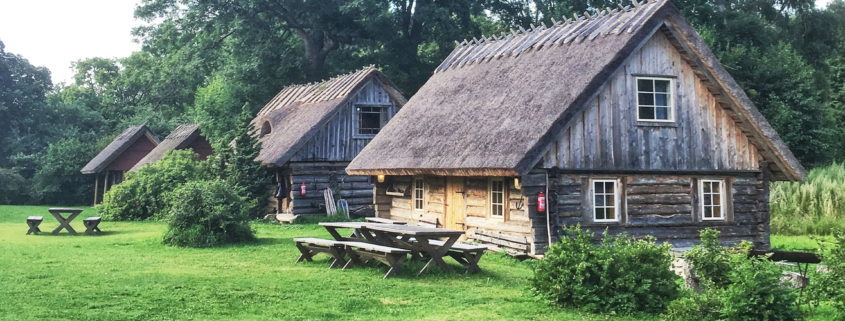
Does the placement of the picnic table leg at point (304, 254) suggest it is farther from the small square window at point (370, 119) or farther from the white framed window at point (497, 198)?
the small square window at point (370, 119)

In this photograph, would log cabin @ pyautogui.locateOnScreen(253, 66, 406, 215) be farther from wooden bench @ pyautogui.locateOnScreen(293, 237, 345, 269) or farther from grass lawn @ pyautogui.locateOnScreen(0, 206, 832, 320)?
wooden bench @ pyautogui.locateOnScreen(293, 237, 345, 269)

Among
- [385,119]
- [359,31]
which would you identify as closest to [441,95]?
[385,119]

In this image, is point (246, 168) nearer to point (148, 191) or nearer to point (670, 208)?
point (148, 191)

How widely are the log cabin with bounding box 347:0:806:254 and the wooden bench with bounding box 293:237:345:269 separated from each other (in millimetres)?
3405

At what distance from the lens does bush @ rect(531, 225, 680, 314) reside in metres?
10.2

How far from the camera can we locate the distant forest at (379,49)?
31266 millimetres

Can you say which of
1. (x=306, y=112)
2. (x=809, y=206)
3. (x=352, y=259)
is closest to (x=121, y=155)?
(x=306, y=112)

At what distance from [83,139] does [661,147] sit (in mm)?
44449

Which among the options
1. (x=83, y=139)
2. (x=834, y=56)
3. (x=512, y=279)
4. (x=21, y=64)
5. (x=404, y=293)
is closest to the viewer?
(x=404, y=293)

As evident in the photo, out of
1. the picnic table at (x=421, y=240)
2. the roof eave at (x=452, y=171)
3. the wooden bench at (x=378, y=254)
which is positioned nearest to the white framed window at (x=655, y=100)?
the roof eave at (x=452, y=171)

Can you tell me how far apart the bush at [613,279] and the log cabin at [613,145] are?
4.45 metres

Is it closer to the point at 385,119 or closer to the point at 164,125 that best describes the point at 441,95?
the point at 385,119

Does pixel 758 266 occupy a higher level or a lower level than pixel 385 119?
lower

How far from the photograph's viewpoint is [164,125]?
52531 mm
